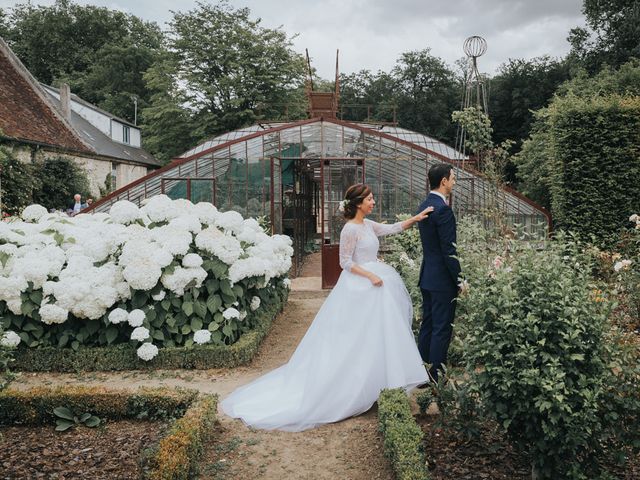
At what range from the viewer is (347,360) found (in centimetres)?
498

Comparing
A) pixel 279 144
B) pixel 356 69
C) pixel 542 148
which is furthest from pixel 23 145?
pixel 356 69

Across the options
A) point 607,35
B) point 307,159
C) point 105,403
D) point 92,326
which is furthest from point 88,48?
point 105,403

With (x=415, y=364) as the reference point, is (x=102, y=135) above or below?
above

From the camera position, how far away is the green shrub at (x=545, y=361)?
3.07m

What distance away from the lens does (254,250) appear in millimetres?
7688

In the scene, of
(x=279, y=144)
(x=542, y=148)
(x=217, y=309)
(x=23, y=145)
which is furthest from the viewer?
(x=23, y=145)

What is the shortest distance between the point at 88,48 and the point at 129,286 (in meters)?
47.8

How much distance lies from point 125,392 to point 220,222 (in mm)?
3280

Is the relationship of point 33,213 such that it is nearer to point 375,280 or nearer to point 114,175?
point 375,280

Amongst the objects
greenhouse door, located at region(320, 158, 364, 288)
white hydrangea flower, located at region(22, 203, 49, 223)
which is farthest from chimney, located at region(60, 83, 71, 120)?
white hydrangea flower, located at region(22, 203, 49, 223)

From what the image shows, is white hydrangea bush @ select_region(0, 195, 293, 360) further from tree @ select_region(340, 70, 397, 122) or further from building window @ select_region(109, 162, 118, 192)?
tree @ select_region(340, 70, 397, 122)

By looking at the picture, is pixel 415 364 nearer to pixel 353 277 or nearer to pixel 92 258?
pixel 353 277

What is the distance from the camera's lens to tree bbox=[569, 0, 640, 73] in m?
29.2

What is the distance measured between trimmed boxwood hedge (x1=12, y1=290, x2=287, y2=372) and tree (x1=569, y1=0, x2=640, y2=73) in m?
28.5
